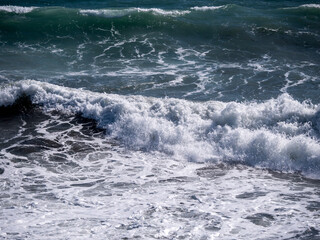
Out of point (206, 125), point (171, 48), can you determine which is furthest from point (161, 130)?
point (171, 48)

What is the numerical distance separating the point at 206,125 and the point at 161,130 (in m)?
0.97

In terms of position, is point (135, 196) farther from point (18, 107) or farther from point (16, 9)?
point (16, 9)

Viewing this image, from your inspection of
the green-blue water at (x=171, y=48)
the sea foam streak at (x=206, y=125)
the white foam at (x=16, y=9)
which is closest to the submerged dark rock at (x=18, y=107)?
the sea foam streak at (x=206, y=125)

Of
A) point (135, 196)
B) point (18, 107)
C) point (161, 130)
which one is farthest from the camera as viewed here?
point (18, 107)

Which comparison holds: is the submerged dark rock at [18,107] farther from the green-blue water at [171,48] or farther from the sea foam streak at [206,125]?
the green-blue water at [171,48]

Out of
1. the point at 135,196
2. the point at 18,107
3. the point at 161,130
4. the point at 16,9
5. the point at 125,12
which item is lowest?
the point at 135,196

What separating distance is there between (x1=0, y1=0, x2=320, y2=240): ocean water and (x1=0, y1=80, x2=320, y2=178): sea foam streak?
28mm

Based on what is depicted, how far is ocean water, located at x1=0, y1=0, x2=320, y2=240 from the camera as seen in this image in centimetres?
568

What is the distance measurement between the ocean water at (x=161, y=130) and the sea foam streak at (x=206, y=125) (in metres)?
0.03

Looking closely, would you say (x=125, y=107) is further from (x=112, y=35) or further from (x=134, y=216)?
(x=112, y=35)

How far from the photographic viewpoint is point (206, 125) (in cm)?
912

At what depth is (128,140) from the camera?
345 inches

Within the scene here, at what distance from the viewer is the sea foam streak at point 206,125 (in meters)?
7.97

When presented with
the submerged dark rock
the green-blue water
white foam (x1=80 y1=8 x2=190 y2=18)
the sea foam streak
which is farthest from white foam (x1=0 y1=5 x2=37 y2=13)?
the submerged dark rock
